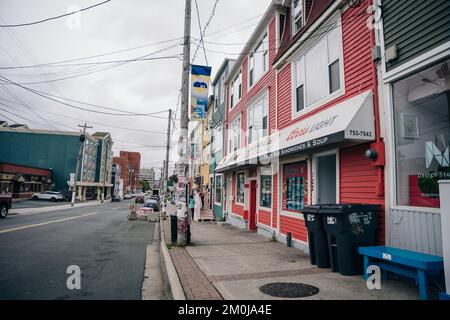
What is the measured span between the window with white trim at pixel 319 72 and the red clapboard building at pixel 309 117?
29mm

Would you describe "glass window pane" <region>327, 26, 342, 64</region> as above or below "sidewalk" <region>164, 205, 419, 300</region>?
above

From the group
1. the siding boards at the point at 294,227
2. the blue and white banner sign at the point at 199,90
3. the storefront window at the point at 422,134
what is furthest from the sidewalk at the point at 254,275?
the blue and white banner sign at the point at 199,90

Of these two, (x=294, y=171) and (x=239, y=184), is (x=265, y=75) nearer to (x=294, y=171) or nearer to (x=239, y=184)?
(x=294, y=171)

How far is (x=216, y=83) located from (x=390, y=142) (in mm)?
20303

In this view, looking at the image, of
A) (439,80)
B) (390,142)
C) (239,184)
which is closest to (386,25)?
(439,80)

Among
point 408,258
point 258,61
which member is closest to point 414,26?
point 408,258

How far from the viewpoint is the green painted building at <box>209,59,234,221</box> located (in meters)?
21.1

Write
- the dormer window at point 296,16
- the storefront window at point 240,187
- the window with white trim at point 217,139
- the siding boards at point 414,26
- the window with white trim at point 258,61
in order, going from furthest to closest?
1. the window with white trim at point 217,139
2. the storefront window at point 240,187
3. the window with white trim at point 258,61
4. the dormer window at point 296,16
5. the siding boards at point 414,26

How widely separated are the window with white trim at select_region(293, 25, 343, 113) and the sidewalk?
476 cm

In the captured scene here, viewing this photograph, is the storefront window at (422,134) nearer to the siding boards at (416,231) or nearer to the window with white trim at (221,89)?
the siding boards at (416,231)

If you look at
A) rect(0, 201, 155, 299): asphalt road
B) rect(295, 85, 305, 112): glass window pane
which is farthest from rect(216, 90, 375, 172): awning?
rect(0, 201, 155, 299): asphalt road

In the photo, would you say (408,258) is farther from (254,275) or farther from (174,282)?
(174,282)

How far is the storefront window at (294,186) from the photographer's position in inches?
373

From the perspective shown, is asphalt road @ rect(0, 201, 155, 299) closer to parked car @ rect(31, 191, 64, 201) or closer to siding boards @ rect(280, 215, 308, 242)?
siding boards @ rect(280, 215, 308, 242)
